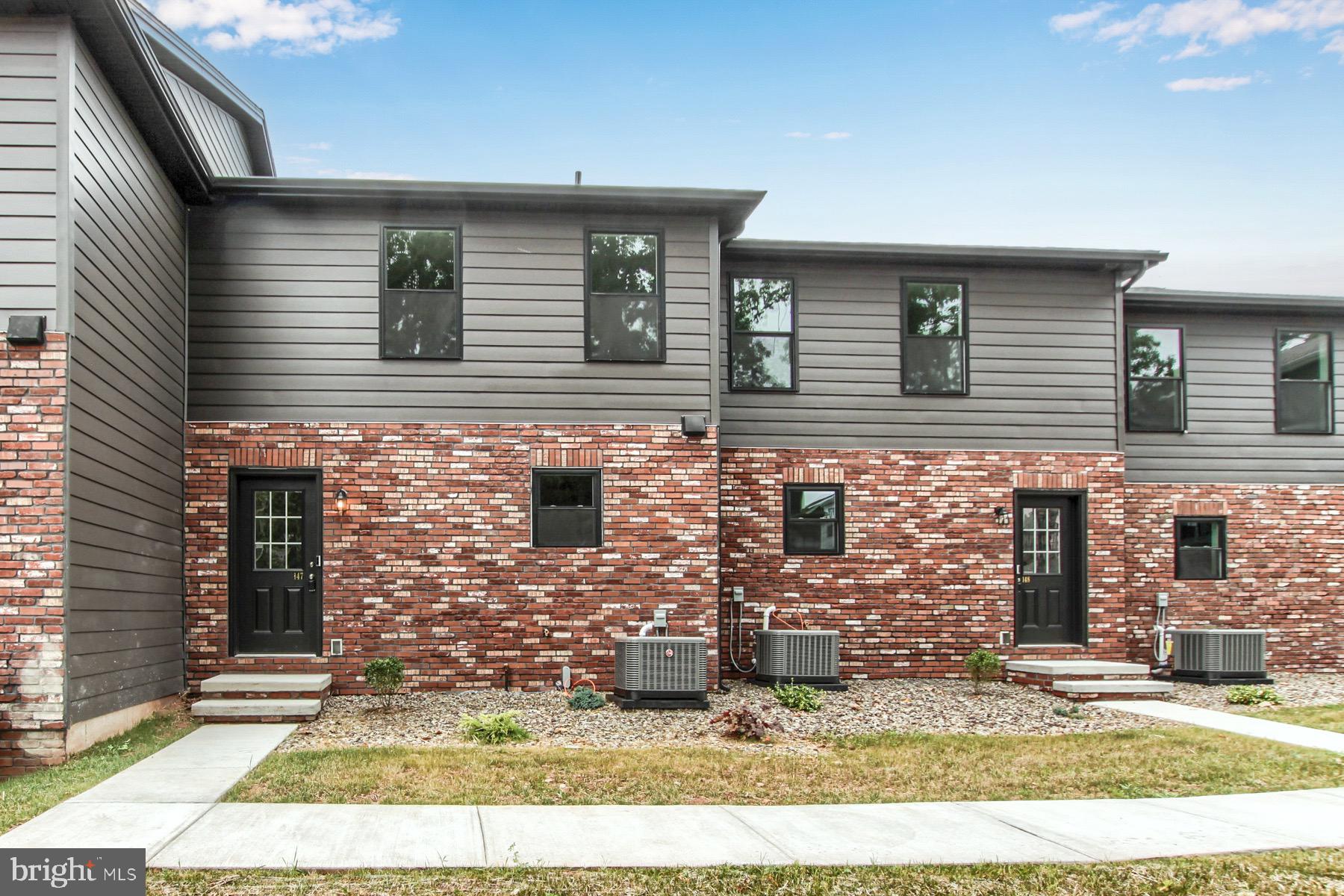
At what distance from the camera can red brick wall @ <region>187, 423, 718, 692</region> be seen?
34.3 ft

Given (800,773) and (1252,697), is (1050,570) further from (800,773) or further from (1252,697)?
(800,773)

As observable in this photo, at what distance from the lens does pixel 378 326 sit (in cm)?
1071

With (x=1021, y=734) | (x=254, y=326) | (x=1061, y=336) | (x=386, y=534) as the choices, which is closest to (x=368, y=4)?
(x=254, y=326)

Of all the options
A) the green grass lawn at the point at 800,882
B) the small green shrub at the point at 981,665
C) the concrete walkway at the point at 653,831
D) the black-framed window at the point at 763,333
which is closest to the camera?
the green grass lawn at the point at 800,882

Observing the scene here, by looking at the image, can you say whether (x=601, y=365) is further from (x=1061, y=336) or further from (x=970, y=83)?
(x=970, y=83)

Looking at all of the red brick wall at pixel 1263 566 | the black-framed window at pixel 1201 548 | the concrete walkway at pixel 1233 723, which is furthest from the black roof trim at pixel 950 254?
the concrete walkway at pixel 1233 723

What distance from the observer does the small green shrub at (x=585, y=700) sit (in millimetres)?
9780

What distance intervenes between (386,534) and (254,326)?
2515 mm

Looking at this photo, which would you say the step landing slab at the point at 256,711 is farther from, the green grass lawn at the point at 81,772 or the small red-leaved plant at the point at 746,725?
the small red-leaved plant at the point at 746,725

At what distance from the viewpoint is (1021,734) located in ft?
29.7

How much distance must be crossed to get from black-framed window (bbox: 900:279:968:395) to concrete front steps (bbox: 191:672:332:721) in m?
7.38

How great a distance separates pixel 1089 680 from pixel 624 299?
6544mm

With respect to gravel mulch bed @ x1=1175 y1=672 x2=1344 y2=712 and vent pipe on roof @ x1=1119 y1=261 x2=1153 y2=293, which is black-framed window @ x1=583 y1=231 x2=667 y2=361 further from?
gravel mulch bed @ x1=1175 y1=672 x2=1344 y2=712

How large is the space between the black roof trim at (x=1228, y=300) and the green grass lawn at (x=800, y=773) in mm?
6716
